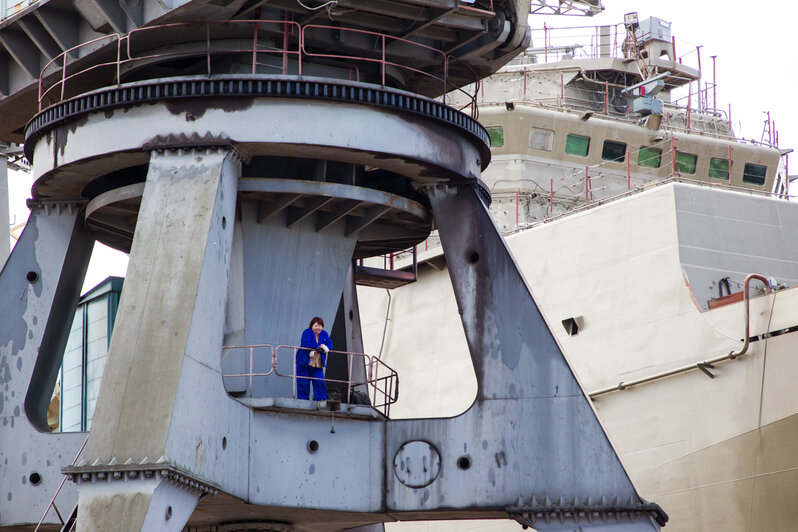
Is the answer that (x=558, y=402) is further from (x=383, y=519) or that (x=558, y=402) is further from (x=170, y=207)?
(x=170, y=207)

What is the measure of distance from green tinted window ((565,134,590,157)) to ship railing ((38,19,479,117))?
46.2ft

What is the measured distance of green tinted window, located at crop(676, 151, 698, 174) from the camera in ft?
107

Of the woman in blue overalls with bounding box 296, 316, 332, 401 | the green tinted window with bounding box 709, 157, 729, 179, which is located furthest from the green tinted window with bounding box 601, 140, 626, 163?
the woman in blue overalls with bounding box 296, 316, 332, 401

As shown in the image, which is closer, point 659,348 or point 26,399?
point 26,399

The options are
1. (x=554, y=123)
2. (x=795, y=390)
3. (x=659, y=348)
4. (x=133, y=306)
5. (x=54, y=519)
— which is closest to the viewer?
(x=133, y=306)

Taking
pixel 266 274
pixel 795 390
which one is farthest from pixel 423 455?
pixel 795 390

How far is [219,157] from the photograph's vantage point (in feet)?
49.6

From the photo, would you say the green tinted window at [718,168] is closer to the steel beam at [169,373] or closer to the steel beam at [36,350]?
the steel beam at [36,350]

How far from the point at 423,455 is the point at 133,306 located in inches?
162

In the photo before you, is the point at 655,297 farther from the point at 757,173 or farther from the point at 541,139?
the point at 757,173

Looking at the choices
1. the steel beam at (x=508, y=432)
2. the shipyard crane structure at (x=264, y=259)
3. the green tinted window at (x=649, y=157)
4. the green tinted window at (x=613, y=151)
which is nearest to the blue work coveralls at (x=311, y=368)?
the shipyard crane structure at (x=264, y=259)

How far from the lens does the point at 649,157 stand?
3284 centimetres

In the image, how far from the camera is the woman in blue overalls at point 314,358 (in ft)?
53.2

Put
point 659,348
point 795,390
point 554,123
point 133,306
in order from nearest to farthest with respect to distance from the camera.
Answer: point 133,306 → point 795,390 → point 659,348 → point 554,123
